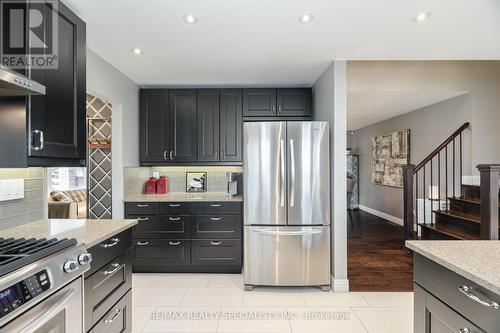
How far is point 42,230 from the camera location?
69.0 inches

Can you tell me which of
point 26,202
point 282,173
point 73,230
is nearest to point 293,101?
point 282,173

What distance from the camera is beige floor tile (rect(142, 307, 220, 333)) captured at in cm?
227

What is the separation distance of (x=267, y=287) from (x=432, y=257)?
2052 millimetres

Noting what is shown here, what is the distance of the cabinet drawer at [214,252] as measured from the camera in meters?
3.38

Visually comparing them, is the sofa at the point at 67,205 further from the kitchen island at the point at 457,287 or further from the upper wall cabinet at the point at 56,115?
the kitchen island at the point at 457,287

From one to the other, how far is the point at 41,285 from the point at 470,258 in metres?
1.78

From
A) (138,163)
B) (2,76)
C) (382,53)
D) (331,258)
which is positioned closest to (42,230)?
(2,76)

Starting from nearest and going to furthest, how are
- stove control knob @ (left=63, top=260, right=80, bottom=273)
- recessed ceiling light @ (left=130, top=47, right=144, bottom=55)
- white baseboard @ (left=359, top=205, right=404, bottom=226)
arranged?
stove control knob @ (left=63, top=260, right=80, bottom=273) < recessed ceiling light @ (left=130, top=47, right=144, bottom=55) < white baseboard @ (left=359, top=205, right=404, bottom=226)

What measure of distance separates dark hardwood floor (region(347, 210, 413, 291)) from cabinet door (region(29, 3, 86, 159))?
2882 mm

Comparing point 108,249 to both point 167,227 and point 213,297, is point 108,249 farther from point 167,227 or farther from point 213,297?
point 167,227

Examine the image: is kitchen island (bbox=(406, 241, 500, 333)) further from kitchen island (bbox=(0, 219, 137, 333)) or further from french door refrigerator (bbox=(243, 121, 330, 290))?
kitchen island (bbox=(0, 219, 137, 333))

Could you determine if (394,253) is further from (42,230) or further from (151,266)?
(42,230)

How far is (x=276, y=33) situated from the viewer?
2.29 m

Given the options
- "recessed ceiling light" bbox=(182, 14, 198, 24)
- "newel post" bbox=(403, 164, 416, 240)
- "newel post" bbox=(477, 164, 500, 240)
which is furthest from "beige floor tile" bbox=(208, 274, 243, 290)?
"newel post" bbox=(403, 164, 416, 240)
